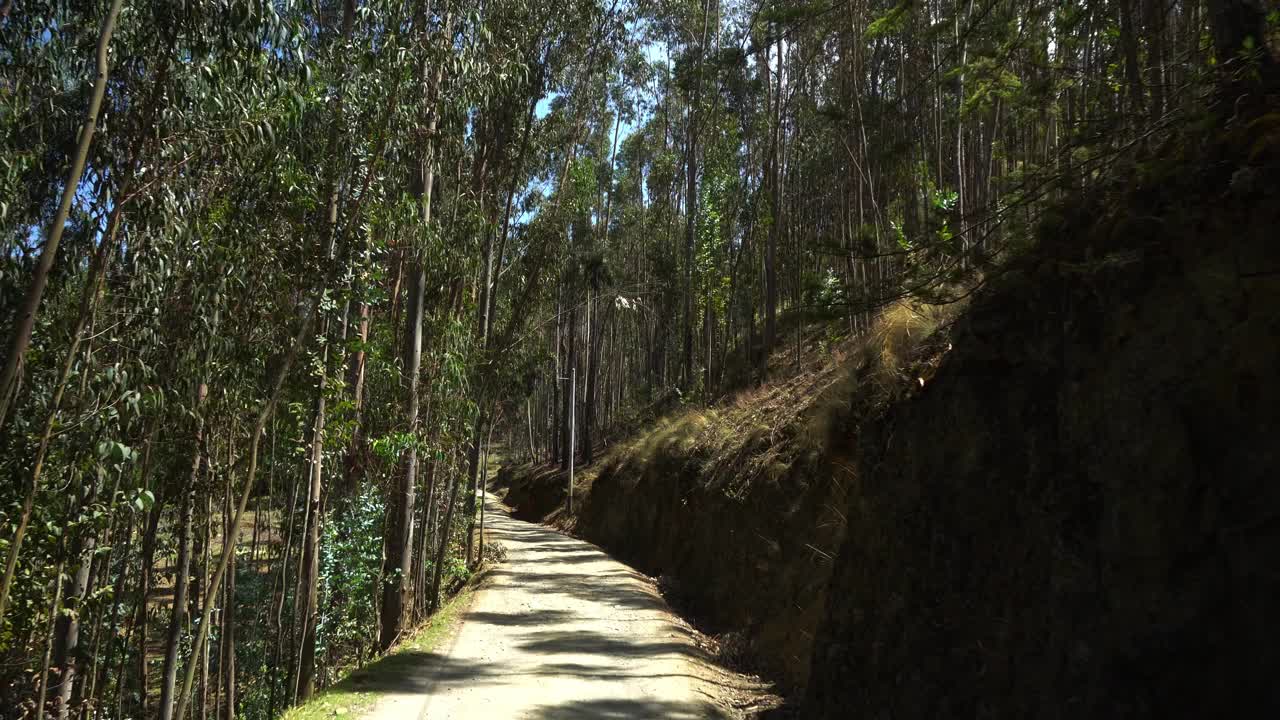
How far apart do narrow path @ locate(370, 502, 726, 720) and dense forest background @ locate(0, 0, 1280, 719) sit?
1592mm

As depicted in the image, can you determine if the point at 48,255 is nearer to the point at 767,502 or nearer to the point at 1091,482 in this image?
the point at 1091,482

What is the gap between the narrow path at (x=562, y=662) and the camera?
6574 millimetres

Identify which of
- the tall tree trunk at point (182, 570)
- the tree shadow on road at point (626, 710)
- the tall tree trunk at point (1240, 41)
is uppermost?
the tall tree trunk at point (1240, 41)

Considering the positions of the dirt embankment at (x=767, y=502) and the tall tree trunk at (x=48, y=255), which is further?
the dirt embankment at (x=767, y=502)

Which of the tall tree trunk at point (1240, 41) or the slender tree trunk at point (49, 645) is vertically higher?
the tall tree trunk at point (1240, 41)

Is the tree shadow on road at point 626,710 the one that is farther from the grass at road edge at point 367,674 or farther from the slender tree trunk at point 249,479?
the slender tree trunk at point 249,479

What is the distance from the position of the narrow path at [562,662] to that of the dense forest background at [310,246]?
159 cm

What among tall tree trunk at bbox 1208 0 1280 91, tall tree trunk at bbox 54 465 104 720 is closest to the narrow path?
tall tree trunk at bbox 54 465 104 720

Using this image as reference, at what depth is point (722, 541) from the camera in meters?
11.1

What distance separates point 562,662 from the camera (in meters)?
8.20

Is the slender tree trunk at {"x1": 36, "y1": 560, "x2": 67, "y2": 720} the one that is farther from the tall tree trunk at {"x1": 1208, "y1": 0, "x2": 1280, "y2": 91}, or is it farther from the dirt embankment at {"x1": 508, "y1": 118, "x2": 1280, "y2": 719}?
the tall tree trunk at {"x1": 1208, "y1": 0, "x2": 1280, "y2": 91}

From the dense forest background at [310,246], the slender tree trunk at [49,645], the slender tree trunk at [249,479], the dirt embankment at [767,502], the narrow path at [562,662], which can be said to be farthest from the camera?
the dirt embankment at [767,502]

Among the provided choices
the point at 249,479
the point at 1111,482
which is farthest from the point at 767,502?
the point at 1111,482

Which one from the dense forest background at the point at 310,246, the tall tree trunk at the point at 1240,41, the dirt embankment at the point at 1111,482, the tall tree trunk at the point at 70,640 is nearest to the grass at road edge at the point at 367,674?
the dense forest background at the point at 310,246
